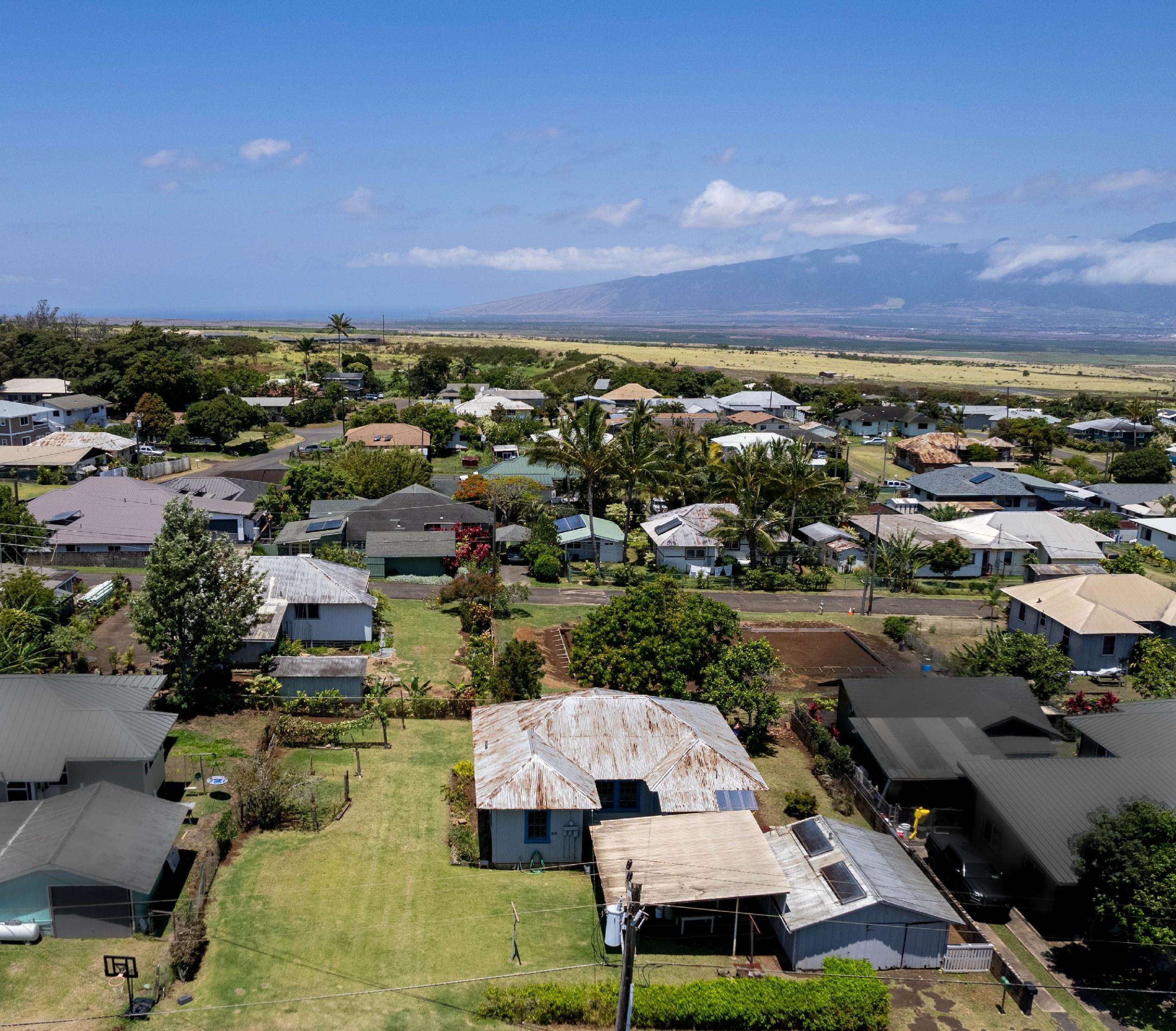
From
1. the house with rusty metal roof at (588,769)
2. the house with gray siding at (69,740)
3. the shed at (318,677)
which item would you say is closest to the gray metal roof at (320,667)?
the shed at (318,677)

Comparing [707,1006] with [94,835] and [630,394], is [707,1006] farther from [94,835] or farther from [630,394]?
[630,394]

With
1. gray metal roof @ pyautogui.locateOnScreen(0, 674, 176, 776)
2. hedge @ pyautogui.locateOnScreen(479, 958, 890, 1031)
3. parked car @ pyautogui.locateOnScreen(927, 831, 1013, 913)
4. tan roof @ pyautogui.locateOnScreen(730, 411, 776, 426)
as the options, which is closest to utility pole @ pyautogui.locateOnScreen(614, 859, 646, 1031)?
hedge @ pyautogui.locateOnScreen(479, 958, 890, 1031)

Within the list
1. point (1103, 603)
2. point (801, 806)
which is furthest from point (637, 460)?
point (801, 806)

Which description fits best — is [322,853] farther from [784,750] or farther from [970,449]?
[970,449]

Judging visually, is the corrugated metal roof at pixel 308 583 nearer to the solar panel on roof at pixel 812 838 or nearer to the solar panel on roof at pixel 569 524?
the solar panel on roof at pixel 569 524

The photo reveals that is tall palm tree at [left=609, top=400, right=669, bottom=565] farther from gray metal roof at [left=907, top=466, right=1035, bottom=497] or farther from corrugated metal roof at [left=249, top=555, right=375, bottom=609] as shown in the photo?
gray metal roof at [left=907, top=466, right=1035, bottom=497]

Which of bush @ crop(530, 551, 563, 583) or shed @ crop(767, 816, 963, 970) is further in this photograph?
bush @ crop(530, 551, 563, 583)
